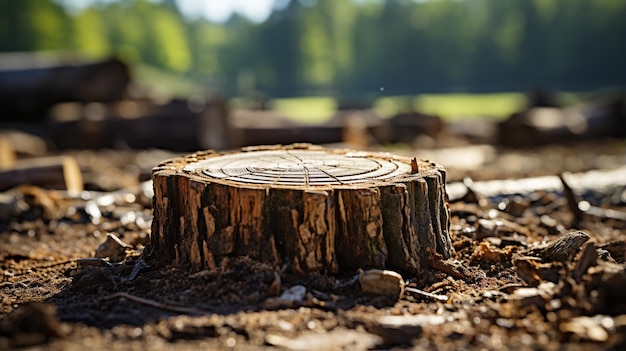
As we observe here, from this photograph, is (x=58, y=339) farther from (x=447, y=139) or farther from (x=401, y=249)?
(x=447, y=139)

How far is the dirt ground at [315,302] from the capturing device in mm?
3322

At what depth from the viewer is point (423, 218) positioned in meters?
4.45

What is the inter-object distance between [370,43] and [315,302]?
57321mm

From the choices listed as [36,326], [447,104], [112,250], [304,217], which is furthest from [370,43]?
[36,326]

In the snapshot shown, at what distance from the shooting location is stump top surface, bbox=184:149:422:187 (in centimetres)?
444

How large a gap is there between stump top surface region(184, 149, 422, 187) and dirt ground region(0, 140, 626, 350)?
60 cm

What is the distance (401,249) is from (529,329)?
3.60ft

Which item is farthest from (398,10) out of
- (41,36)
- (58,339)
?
(58,339)

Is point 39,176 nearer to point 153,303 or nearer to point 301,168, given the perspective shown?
point 301,168

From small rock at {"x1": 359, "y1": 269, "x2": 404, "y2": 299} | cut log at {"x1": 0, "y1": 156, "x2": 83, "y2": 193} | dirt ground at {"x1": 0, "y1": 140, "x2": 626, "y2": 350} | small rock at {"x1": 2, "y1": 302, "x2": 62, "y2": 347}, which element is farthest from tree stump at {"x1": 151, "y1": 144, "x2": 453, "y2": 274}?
cut log at {"x1": 0, "y1": 156, "x2": 83, "y2": 193}

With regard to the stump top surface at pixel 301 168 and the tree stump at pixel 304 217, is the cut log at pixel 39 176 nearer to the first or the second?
the stump top surface at pixel 301 168

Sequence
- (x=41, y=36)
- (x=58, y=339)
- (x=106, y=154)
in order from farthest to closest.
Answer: (x=41, y=36), (x=106, y=154), (x=58, y=339)

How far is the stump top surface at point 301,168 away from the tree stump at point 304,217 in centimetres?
1

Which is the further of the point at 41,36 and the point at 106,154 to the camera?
the point at 41,36
